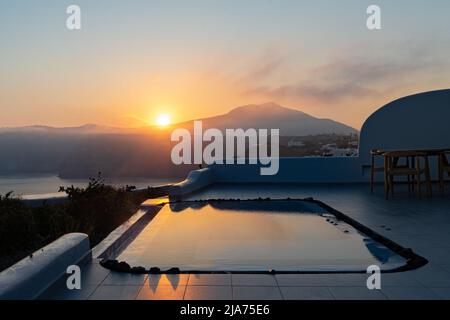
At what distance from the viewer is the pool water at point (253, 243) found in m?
3.73

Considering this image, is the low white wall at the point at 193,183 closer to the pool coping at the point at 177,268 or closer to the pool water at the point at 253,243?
the pool coping at the point at 177,268

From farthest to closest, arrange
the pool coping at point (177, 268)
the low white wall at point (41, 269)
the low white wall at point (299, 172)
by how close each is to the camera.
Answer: the low white wall at point (299, 172), the pool coping at point (177, 268), the low white wall at point (41, 269)

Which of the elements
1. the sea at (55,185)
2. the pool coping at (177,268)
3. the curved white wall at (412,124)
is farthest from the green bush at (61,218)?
the curved white wall at (412,124)

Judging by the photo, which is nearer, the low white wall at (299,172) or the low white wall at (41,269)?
the low white wall at (41,269)

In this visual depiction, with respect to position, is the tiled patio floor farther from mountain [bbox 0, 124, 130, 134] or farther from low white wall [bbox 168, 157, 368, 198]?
mountain [bbox 0, 124, 130, 134]

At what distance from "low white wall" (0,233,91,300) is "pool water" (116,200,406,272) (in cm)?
62

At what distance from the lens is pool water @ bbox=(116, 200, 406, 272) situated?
373cm

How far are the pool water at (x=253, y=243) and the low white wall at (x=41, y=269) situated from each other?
62 cm

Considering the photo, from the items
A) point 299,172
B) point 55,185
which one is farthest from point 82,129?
point 299,172

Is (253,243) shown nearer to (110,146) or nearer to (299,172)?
(299,172)

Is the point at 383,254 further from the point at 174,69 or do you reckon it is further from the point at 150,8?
the point at 174,69

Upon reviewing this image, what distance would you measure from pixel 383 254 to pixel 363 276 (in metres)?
0.94

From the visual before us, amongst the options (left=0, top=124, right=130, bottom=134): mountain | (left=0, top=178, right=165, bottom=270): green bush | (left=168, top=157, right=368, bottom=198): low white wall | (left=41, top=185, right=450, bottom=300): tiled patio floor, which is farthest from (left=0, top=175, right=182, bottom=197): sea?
(left=0, top=124, right=130, bottom=134): mountain

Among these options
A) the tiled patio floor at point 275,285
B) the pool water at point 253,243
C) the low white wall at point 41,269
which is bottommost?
the pool water at point 253,243
